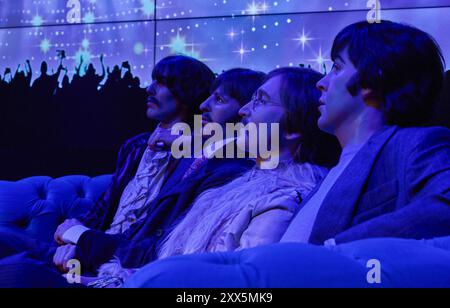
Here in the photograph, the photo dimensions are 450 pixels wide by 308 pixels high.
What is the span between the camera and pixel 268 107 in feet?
4.92

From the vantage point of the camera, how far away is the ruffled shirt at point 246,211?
1271mm

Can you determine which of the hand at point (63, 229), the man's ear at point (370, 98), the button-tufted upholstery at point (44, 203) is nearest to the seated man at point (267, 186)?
the man's ear at point (370, 98)

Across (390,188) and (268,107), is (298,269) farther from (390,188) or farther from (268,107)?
(268,107)

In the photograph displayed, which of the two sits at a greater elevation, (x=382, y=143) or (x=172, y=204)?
(x=382, y=143)

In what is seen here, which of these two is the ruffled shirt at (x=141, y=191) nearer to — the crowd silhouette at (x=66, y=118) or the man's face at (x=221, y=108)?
the man's face at (x=221, y=108)

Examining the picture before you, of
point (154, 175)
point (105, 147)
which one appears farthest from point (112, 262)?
point (105, 147)

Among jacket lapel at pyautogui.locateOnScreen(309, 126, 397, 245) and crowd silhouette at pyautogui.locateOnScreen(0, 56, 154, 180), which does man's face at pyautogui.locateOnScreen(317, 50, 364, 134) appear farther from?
crowd silhouette at pyautogui.locateOnScreen(0, 56, 154, 180)

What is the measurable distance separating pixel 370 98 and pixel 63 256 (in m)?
1.01

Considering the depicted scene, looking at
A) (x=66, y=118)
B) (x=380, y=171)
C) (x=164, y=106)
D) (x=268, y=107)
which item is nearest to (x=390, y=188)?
(x=380, y=171)

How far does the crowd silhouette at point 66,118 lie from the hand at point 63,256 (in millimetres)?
814

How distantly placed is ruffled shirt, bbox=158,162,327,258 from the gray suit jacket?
0.16m

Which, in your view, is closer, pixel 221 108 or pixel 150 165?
pixel 221 108

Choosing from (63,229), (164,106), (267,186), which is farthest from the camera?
(164,106)

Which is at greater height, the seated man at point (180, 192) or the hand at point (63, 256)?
→ the seated man at point (180, 192)
